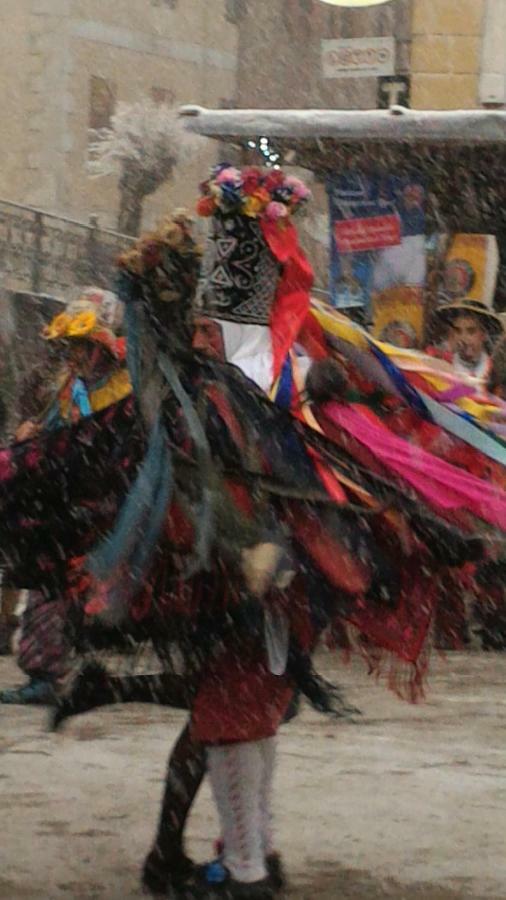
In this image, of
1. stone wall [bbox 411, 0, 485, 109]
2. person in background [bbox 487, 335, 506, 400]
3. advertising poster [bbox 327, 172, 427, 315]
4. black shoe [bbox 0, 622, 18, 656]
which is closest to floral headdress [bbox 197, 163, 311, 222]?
person in background [bbox 487, 335, 506, 400]

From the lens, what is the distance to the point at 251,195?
541 cm

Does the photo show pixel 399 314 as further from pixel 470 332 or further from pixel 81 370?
pixel 81 370

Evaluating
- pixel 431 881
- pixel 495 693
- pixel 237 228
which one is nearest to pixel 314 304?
pixel 237 228

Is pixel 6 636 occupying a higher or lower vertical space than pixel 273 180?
lower

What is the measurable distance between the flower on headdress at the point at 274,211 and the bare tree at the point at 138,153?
30730 millimetres

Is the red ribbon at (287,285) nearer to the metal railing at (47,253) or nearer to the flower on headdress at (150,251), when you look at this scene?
the flower on headdress at (150,251)

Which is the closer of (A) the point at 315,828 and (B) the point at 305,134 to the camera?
(A) the point at 315,828

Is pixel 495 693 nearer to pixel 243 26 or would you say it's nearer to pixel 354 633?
pixel 354 633

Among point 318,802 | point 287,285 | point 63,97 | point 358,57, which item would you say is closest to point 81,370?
point 318,802

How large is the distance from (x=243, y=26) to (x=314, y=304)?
42009mm

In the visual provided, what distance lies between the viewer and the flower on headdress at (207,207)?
5.44m

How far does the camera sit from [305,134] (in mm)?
10891

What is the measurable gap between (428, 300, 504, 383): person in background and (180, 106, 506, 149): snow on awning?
4.31 ft

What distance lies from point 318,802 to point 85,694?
1.70 m
